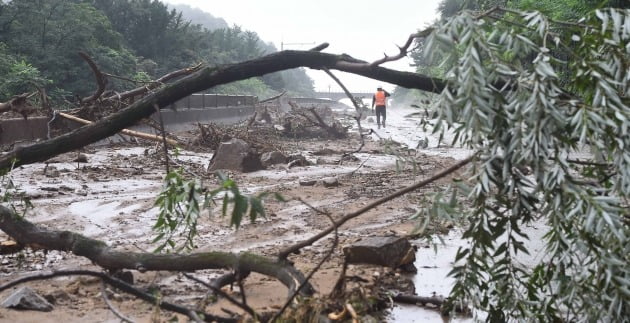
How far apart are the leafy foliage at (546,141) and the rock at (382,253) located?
1639mm

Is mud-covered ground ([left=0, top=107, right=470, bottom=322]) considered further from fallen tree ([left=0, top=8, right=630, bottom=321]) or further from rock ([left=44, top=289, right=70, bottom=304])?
fallen tree ([left=0, top=8, right=630, bottom=321])

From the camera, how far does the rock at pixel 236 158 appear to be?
10320 mm

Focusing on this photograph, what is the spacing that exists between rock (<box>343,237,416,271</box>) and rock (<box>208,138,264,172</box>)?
599 cm

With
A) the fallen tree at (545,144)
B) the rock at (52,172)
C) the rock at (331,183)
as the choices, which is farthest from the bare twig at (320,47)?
the rock at (52,172)

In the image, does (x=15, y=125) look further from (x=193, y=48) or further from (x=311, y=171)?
(x=193, y=48)

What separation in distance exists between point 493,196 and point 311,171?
8.09 metres

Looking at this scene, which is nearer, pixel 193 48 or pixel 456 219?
pixel 456 219

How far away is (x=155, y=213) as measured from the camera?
665 cm

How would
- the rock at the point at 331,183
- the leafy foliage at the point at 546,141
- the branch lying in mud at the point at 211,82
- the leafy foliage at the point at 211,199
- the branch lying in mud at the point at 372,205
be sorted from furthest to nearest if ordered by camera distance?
the rock at the point at 331,183
the branch lying in mud at the point at 211,82
the branch lying in mud at the point at 372,205
the leafy foliage at the point at 211,199
the leafy foliage at the point at 546,141

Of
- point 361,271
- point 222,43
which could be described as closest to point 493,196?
point 361,271

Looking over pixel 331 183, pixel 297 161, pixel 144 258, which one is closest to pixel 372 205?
pixel 144 258

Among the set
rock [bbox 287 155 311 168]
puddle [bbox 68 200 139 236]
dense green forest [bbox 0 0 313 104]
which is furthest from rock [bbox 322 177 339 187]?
dense green forest [bbox 0 0 313 104]

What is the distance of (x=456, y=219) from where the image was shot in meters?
2.63

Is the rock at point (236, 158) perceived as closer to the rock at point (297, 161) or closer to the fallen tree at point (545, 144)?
the rock at point (297, 161)
